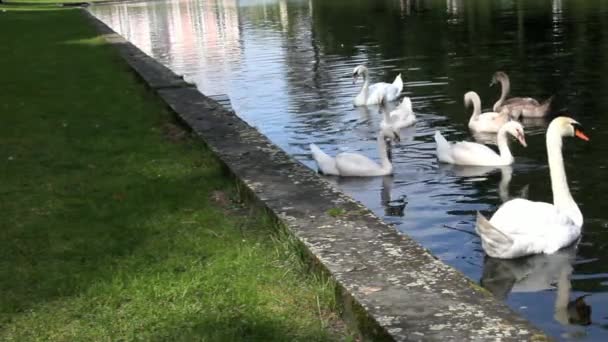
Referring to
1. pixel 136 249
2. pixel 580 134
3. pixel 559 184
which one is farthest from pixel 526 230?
pixel 136 249

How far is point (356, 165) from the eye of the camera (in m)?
10.5

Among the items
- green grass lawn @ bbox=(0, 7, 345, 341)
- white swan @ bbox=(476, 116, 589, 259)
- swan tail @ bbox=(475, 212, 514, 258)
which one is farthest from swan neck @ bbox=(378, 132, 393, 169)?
swan tail @ bbox=(475, 212, 514, 258)

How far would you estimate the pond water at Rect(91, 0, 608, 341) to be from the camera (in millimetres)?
7078

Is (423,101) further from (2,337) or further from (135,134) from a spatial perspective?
(2,337)

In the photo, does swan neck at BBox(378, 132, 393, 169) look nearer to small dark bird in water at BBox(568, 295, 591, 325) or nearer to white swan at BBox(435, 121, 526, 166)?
white swan at BBox(435, 121, 526, 166)

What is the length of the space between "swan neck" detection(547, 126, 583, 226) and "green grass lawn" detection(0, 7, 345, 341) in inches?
113

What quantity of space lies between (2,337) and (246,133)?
16.2 feet

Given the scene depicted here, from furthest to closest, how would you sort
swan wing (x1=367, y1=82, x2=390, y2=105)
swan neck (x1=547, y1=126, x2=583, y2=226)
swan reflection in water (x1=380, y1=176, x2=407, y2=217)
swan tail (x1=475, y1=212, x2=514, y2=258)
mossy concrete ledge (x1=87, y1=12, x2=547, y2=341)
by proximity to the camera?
swan wing (x1=367, y1=82, x2=390, y2=105) → swan reflection in water (x1=380, y1=176, x2=407, y2=217) → swan neck (x1=547, y1=126, x2=583, y2=226) → swan tail (x1=475, y1=212, x2=514, y2=258) → mossy concrete ledge (x1=87, y1=12, x2=547, y2=341)

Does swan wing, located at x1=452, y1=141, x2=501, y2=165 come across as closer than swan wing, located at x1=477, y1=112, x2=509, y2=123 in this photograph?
Yes

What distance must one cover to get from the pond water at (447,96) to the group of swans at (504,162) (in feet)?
0.44

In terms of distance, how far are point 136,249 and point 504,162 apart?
5.84m

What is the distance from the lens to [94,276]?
5418 mm

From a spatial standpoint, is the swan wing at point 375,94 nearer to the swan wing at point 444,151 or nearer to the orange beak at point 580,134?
the swan wing at point 444,151

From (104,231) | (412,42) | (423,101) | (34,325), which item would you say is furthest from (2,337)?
(412,42)
